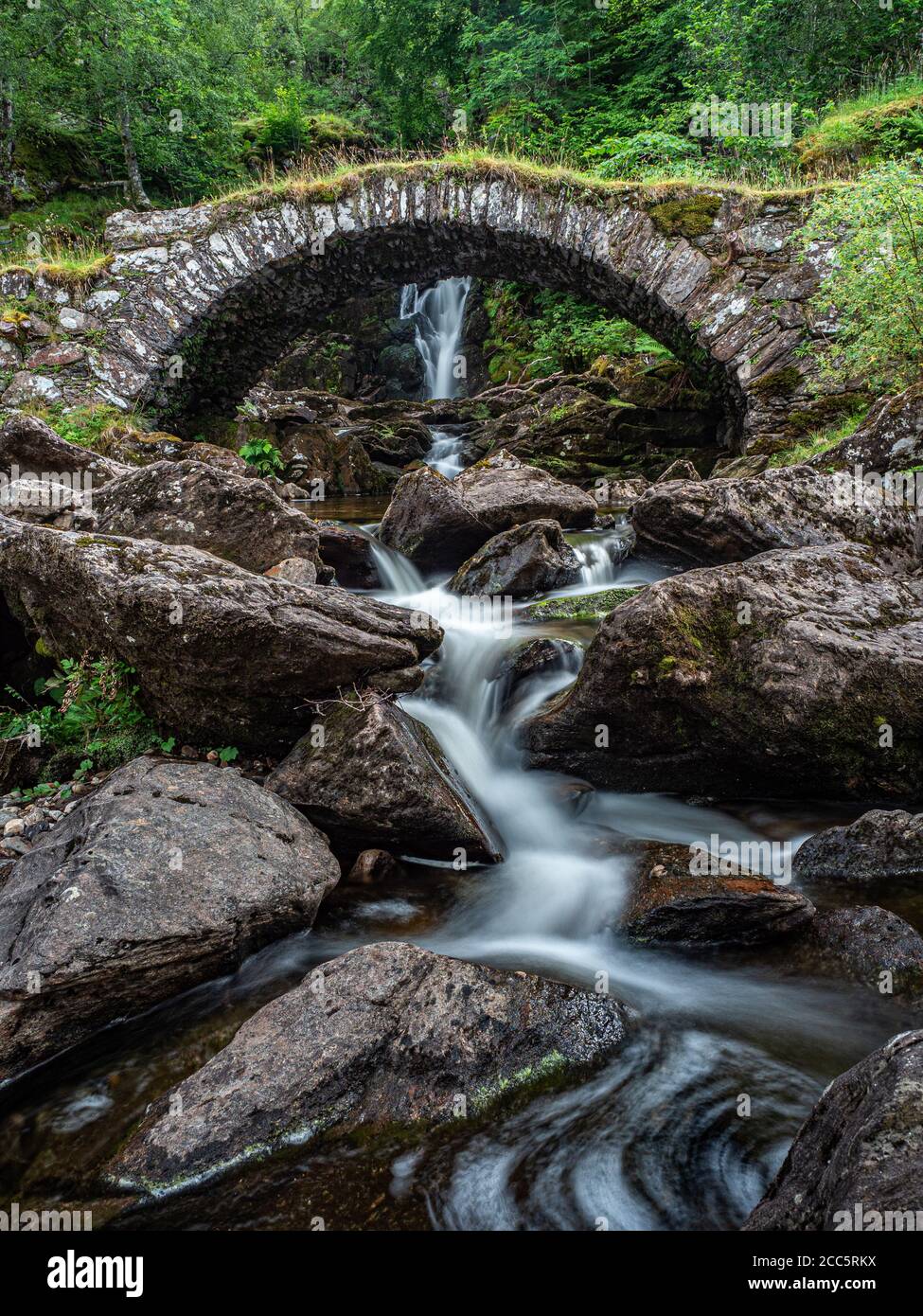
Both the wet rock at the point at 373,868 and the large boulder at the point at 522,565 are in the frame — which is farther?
the large boulder at the point at 522,565

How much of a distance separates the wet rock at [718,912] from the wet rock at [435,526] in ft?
18.3

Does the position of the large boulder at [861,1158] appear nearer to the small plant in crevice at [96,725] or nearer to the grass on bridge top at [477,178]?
the small plant in crevice at [96,725]

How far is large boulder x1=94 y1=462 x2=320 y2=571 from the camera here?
593 cm

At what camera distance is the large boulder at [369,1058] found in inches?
81.4

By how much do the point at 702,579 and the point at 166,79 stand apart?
72.7ft

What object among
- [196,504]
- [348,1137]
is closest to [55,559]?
[196,504]

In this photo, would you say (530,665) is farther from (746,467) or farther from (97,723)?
(746,467)

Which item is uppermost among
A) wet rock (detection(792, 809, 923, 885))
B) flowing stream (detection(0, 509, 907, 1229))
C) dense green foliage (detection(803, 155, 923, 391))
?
dense green foliage (detection(803, 155, 923, 391))

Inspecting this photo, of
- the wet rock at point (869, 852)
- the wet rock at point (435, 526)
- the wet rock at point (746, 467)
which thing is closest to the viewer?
the wet rock at point (869, 852)

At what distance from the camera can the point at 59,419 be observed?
32.8 ft

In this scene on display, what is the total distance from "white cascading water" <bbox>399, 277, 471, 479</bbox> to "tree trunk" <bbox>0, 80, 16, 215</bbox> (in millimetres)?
11554

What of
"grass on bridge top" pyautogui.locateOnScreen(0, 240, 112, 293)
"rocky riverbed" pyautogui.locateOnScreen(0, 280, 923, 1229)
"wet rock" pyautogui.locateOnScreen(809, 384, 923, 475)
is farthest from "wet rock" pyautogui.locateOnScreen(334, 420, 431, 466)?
"wet rock" pyautogui.locateOnScreen(809, 384, 923, 475)

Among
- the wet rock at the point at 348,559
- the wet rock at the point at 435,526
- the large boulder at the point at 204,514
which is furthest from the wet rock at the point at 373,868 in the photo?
the wet rock at the point at 435,526

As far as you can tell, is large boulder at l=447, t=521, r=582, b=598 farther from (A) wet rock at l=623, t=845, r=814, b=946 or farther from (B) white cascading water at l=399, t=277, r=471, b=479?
(B) white cascading water at l=399, t=277, r=471, b=479
